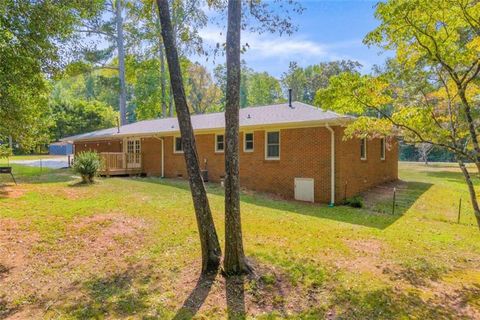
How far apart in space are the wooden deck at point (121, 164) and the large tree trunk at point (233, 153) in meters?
14.1

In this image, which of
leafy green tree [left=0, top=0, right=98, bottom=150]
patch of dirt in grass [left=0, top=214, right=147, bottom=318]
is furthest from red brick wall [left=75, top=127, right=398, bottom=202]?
leafy green tree [left=0, top=0, right=98, bottom=150]

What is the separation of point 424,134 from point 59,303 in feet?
23.6

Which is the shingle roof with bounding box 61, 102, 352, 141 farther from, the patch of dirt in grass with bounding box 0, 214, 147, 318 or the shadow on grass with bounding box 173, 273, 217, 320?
the shadow on grass with bounding box 173, 273, 217, 320

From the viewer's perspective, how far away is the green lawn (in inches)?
185

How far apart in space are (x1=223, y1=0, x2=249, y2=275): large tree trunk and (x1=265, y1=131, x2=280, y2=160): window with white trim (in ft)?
28.4

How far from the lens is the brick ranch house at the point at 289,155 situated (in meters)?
12.5

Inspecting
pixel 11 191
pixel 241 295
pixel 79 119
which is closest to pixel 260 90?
pixel 79 119

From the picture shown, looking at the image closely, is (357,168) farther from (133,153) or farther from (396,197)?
(133,153)

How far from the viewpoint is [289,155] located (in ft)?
44.3

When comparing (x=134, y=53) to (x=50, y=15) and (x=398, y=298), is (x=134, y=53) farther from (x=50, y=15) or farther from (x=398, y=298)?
(x=398, y=298)

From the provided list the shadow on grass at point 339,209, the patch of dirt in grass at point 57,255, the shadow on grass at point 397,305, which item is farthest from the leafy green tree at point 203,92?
the shadow on grass at point 397,305

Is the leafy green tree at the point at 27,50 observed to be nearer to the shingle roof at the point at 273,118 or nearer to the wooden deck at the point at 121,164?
the shingle roof at the point at 273,118

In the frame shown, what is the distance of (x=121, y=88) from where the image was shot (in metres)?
28.1

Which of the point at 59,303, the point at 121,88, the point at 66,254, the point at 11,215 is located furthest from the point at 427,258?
the point at 121,88
